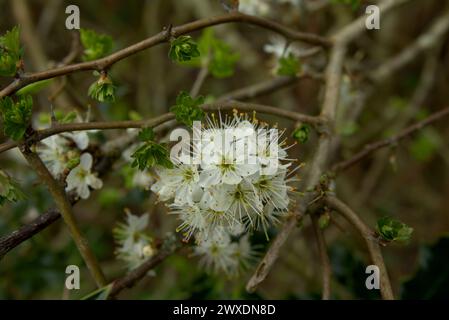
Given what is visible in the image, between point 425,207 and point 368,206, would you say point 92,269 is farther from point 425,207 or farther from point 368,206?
point 425,207

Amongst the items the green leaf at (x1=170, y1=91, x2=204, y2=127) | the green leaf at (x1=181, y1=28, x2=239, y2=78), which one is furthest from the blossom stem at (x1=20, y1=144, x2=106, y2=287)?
the green leaf at (x1=181, y1=28, x2=239, y2=78)

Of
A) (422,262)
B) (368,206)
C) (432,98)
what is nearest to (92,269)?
(422,262)

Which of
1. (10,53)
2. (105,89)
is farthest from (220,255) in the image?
(10,53)

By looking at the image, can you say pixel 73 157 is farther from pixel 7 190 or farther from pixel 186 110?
pixel 186 110

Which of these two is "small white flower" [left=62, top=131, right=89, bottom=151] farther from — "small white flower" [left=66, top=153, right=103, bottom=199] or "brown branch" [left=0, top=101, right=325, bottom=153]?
"brown branch" [left=0, top=101, right=325, bottom=153]

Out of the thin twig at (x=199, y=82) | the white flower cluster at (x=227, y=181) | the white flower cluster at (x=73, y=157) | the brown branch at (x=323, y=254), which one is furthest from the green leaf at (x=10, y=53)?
the brown branch at (x=323, y=254)

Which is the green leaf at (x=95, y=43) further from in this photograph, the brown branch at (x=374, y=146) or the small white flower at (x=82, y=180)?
the brown branch at (x=374, y=146)

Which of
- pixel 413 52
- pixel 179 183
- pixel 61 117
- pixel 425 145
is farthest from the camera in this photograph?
pixel 425 145
